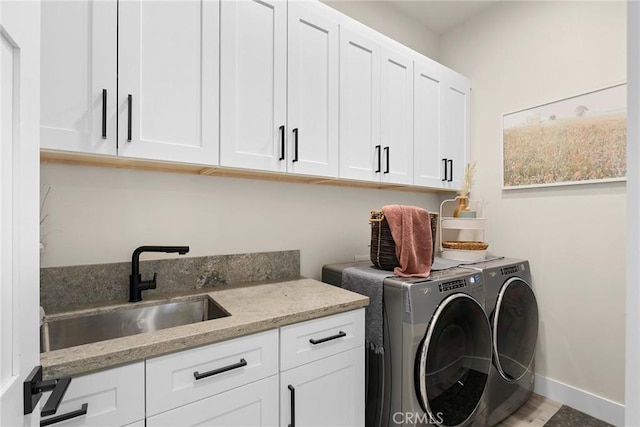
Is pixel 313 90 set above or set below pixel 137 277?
above

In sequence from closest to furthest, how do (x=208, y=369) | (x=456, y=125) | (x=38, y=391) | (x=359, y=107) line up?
(x=38, y=391), (x=208, y=369), (x=359, y=107), (x=456, y=125)

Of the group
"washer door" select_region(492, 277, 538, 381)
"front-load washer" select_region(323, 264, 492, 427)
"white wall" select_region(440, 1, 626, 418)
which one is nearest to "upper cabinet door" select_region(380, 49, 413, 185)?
"front-load washer" select_region(323, 264, 492, 427)

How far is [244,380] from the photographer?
3.64 ft

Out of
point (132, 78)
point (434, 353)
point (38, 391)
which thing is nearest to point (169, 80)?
point (132, 78)

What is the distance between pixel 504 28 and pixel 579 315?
7.13 feet

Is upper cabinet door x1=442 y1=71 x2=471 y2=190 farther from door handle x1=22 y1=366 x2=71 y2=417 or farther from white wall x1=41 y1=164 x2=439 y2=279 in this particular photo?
door handle x1=22 y1=366 x2=71 y2=417

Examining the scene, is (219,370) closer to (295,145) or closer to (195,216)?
(195,216)

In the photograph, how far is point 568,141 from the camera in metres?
2.08

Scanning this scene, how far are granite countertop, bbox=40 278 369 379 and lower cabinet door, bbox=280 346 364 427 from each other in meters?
0.22

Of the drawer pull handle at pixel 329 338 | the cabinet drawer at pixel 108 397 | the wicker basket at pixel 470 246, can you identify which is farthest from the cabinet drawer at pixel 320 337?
the wicker basket at pixel 470 246

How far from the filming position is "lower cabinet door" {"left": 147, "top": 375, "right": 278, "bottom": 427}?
0.98 metres

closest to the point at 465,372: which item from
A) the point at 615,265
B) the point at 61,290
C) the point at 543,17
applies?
the point at 615,265

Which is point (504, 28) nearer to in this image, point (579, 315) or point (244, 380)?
point (579, 315)

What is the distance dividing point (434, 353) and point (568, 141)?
5.60 feet
